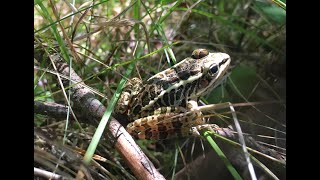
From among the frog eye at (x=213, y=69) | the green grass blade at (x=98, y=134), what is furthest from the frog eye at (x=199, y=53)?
the green grass blade at (x=98, y=134)

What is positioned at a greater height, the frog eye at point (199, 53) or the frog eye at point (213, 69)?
the frog eye at point (199, 53)

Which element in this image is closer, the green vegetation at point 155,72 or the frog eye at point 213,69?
the green vegetation at point 155,72

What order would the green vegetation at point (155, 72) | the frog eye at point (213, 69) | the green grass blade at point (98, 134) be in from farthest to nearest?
the frog eye at point (213, 69)
the green vegetation at point (155, 72)
the green grass blade at point (98, 134)

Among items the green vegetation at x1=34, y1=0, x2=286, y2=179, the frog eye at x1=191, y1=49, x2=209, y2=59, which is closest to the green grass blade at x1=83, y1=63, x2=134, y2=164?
the green vegetation at x1=34, y1=0, x2=286, y2=179

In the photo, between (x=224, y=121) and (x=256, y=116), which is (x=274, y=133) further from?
(x=224, y=121)

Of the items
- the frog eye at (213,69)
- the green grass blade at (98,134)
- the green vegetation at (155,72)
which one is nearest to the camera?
the green grass blade at (98,134)

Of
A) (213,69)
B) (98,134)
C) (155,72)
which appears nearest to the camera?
(98,134)

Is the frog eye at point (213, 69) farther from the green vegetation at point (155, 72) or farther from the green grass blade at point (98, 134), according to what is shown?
the green grass blade at point (98, 134)

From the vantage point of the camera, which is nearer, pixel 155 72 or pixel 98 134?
pixel 98 134

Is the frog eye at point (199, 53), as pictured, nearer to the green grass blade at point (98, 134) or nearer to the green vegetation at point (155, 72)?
the green vegetation at point (155, 72)

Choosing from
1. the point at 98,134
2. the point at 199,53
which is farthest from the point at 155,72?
the point at 98,134

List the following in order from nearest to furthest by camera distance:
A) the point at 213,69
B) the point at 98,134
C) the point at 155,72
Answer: the point at 98,134, the point at 213,69, the point at 155,72

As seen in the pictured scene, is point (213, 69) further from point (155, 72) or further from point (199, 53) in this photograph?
point (155, 72)
